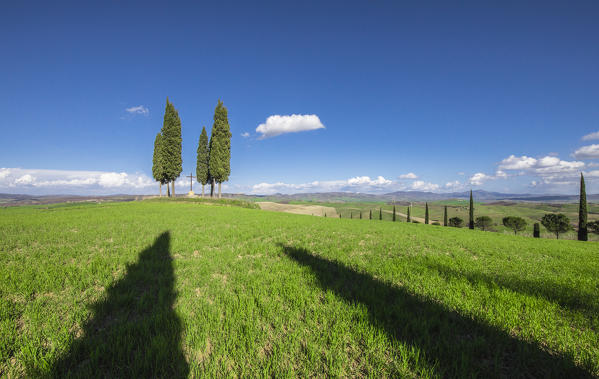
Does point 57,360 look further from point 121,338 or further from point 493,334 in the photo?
point 493,334

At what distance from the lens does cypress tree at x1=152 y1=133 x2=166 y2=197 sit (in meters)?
39.3

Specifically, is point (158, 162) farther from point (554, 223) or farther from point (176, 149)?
point (554, 223)

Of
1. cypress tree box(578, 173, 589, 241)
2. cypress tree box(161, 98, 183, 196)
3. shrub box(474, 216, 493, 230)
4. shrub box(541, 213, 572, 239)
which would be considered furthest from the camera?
shrub box(474, 216, 493, 230)

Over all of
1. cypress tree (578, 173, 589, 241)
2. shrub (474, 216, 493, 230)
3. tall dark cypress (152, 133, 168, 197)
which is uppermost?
tall dark cypress (152, 133, 168, 197)

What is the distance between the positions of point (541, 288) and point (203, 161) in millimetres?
49556

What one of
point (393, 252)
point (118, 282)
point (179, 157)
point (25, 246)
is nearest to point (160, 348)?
point (118, 282)

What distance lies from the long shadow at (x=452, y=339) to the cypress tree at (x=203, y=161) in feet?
155

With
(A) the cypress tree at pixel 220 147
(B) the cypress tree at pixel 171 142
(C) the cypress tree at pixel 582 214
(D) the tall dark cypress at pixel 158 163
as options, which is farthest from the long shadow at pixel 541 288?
(C) the cypress tree at pixel 582 214

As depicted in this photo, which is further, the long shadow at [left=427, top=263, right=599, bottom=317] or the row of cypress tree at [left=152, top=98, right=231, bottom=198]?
the row of cypress tree at [left=152, top=98, right=231, bottom=198]

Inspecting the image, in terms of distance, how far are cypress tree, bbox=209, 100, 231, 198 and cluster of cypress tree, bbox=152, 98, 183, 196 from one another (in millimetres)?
5777

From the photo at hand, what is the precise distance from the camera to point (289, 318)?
3.40 m

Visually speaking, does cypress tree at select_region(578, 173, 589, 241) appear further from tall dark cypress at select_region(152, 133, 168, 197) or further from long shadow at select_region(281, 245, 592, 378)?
tall dark cypress at select_region(152, 133, 168, 197)

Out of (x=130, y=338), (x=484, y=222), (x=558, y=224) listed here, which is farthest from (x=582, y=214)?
(x=130, y=338)

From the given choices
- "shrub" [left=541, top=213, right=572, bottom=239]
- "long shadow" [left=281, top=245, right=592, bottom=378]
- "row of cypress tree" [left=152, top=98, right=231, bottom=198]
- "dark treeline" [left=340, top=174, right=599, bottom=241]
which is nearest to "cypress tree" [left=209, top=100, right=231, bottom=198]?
"row of cypress tree" [left=152, top=98, right=231, bottom=198]
